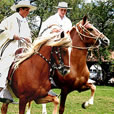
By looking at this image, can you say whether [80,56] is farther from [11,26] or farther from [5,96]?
[5,96]

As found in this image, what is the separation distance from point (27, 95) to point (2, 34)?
155cm

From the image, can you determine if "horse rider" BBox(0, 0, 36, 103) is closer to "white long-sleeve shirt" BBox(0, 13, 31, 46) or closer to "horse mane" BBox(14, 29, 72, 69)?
"white long-sleeve shirt" BBox(0, 13, 31, 46)

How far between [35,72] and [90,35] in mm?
1973

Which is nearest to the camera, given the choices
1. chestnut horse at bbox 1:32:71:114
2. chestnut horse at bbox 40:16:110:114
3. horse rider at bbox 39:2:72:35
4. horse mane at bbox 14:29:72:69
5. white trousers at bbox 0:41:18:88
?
chestnut horse at bbox 1:32:71:114

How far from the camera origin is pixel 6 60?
6.50 metres

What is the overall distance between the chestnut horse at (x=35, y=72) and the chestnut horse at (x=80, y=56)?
2.97 feet

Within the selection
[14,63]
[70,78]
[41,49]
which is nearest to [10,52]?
[14,63]

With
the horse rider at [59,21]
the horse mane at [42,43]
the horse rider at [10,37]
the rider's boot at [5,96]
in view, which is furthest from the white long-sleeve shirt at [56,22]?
the rider's boot at [5,96]

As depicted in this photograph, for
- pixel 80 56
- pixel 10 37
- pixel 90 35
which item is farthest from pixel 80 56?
pixel 10 37

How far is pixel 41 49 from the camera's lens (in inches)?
252

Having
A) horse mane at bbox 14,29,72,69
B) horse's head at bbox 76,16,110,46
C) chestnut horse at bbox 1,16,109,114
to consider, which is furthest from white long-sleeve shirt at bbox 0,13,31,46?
horse's head at bbox 76,16,110,46

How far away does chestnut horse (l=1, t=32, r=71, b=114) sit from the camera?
6.10 metres

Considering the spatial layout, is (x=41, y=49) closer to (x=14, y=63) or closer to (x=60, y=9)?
(x=14, y=63)

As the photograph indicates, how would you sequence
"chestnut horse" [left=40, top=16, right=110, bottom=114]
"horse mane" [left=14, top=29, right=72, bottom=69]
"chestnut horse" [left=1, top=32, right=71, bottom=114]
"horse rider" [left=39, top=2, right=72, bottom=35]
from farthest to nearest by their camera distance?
"horse rider" [left=39, top=2, right=72, bottom=35] → "chestnut horse" [left=40, top=16, right=110, bottom=114] → "horse mane" [left=14, top=29, right=72, bottom=69] → "chestnut horse" [left=1, top=32, right=71, bottom=114]
